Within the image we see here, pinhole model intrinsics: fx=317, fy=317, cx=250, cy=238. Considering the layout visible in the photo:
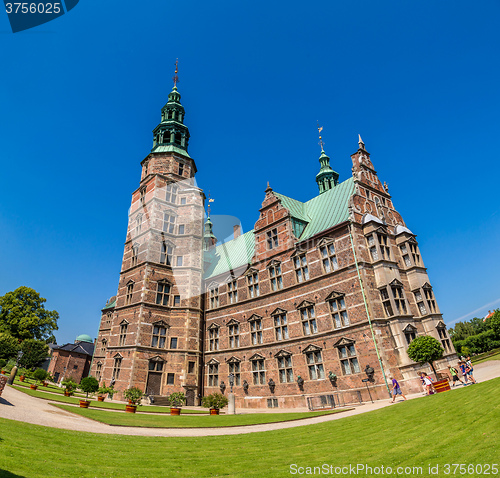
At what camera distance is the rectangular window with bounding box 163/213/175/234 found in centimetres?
3859

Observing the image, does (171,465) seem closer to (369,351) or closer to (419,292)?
(369,351)

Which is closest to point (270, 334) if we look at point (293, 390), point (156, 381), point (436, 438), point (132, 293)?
point (293, 390)

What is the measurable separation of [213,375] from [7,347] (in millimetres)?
28859

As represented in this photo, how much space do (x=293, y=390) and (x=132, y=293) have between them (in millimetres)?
20562

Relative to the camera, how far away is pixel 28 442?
26.6 ft

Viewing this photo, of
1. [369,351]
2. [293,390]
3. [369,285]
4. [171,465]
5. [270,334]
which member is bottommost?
[171,465]

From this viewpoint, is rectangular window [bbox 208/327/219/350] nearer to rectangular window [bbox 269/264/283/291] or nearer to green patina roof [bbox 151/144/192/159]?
rectangular window [bbox 269/264/283/291]

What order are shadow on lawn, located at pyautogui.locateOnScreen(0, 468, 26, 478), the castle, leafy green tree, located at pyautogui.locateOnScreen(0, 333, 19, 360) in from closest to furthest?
shadow on lawn, located at pyautogui.locateOnScreen(0, 468, 26, 478), the castle, leafy green tree, located at pyautogui.locateOnScreen(0, 333, 19, 360)

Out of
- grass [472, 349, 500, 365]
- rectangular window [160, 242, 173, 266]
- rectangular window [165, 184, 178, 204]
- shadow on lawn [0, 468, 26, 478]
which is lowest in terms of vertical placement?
shadow on lawn [0, 468, 26, 478]

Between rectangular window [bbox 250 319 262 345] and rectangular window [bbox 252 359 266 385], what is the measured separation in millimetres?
1804

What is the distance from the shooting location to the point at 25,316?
163ft

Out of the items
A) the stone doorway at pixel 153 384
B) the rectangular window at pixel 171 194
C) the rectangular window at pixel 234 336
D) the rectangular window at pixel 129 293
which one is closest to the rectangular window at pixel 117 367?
the stone doorway at pixel 153 384

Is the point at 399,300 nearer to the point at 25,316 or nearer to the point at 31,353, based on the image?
the point at 31,353

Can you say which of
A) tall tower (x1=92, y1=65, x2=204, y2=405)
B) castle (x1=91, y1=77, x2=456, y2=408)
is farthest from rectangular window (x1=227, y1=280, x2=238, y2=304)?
tall tower (x1=92, y1=65, x2=204, y2=405)
